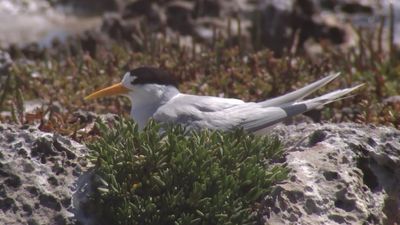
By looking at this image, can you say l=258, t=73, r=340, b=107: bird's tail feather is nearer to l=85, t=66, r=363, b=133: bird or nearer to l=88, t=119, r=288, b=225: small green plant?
l=85, t=66, r=363, b=133: bird

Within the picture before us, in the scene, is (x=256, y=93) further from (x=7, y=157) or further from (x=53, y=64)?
(x=7, y=157)

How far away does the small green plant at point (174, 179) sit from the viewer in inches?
183

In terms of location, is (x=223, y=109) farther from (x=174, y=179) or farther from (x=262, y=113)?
(x=174, y=179)

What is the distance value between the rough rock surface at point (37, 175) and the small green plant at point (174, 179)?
176 mm

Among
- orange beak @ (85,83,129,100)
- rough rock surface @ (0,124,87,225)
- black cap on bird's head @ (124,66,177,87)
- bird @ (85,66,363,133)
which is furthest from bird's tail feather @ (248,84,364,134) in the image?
orange beak @ (85,83,129,100)

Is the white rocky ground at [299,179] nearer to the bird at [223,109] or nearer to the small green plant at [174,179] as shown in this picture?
the small green plant at [174,179]

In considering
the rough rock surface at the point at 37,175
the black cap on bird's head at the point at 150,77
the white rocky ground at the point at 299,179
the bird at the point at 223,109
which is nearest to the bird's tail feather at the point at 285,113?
the bird at the point at 223,109

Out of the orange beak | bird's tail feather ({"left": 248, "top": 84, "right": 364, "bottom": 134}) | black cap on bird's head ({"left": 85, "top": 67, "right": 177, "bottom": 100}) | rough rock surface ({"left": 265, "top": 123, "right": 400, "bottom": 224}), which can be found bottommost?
the orange beak

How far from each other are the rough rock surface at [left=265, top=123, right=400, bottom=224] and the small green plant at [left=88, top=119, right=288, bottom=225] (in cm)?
15

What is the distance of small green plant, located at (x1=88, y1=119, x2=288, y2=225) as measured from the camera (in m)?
4.65

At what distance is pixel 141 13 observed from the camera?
37.3ft

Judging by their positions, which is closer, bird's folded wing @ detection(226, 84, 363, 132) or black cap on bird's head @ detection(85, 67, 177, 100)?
bird's folded wing @ detection(226, 84, 363, 132)

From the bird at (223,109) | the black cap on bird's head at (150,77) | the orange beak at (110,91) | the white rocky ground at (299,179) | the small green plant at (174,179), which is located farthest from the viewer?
the orange beak at (110,91)

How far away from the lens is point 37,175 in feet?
16.0
